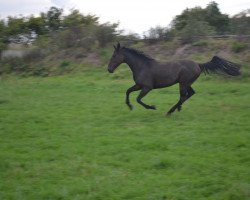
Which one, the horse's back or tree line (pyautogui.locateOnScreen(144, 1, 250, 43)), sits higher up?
tree line (pyautogui.locateOnScreen(144, 1, 250, 43))

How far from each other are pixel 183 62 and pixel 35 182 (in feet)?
23.3

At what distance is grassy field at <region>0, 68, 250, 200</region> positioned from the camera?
19.3ft

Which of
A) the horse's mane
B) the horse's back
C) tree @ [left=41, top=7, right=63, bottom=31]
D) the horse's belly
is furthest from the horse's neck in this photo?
tree @ [left=41, top=7, right=63, bottom=31]

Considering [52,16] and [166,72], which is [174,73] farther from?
[52,16]

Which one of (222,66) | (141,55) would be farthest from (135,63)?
(222,66)

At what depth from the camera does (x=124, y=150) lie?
7906mm

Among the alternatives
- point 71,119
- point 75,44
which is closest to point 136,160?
point 71,119

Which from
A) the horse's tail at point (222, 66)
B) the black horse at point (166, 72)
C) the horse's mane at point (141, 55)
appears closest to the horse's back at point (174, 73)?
the black horse at point (166, 72)

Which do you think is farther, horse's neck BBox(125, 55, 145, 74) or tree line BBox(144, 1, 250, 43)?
tree line BBox(144, 1, 250, 43)

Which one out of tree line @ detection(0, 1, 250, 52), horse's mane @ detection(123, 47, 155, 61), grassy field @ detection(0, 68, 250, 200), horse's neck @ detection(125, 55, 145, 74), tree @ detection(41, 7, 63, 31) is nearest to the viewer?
grassy field @ detection(0, 68, 250, 200)

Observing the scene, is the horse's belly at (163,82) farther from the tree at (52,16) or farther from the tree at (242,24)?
the tree at (52,16)

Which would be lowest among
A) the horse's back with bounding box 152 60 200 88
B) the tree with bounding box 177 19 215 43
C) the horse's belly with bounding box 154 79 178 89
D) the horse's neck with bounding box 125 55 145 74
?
the horse's belly with bounding box 154 79 178 89

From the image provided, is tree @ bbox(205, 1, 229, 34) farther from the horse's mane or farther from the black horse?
the horse's mane

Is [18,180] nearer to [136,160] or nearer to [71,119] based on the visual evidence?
[136,160]
